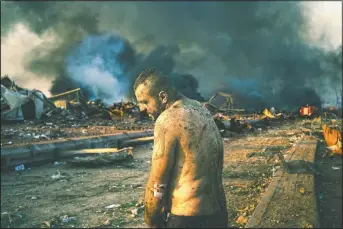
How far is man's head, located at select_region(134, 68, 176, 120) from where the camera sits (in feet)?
6.81

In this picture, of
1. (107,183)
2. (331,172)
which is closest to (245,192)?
(107,183)

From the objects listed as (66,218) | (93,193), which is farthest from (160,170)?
(93,193)

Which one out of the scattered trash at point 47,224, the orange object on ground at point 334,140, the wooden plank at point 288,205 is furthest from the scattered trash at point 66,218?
the orange object on ground at point 334,140

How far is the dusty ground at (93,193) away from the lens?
4.34 m

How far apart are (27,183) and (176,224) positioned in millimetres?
5208

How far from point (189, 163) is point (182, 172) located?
63 mm

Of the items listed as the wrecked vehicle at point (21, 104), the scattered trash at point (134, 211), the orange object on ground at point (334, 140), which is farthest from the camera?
the wrecked vehicle at point (21, 104)

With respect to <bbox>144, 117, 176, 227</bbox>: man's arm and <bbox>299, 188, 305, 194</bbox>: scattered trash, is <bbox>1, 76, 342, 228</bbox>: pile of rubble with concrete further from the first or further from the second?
<bbox>144, 117, 176, 227</bbox>: man's arm

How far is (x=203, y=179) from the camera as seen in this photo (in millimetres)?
1923

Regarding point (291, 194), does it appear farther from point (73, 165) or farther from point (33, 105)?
point (33, 105)

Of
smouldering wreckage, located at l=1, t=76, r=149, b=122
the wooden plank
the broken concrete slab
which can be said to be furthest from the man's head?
smouldering wreckage, located at l=1, t=76, r=149, b=122

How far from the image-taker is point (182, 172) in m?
1.90

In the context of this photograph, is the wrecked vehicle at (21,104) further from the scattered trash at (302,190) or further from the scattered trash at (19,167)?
the scattered trash at (302,190)

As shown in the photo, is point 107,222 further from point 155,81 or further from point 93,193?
point 155,81
